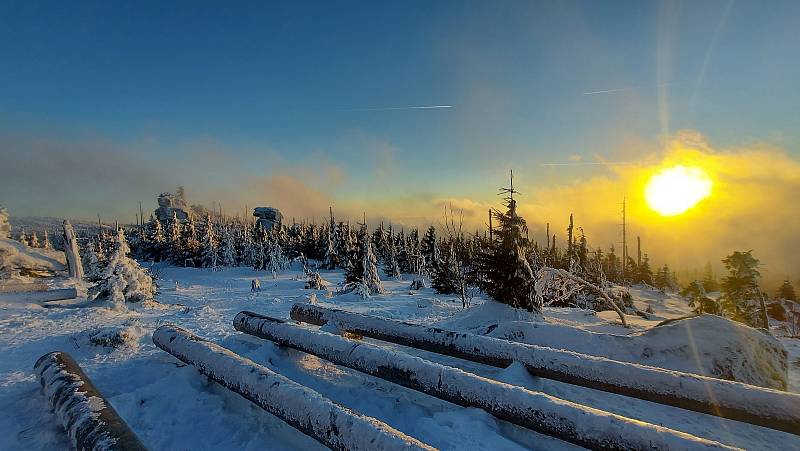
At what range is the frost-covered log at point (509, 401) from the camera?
2594 millimetres

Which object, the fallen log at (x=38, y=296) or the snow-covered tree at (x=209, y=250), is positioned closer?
the fallen log at (x=38, y=296)

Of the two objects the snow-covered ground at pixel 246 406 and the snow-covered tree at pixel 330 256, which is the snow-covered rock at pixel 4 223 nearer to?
the snow-covered ground at pixel 246 406

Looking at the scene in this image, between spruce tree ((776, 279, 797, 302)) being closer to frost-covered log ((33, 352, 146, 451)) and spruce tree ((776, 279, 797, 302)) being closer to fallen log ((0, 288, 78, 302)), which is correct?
frost-covered log ((33, 352, 146, 451))

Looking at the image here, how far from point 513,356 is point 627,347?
3159mm

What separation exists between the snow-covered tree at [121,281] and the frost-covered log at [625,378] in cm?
1522

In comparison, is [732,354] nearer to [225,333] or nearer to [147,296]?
[225,333]

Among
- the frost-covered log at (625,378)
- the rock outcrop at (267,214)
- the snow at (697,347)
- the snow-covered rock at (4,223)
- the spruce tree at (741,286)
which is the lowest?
the spruce tree at (741,286)

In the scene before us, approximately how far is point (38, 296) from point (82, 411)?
16793 millimetres

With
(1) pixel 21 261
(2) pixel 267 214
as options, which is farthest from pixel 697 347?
(2) pixel 267 214

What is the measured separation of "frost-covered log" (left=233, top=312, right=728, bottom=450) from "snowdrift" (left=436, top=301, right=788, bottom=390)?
372cm

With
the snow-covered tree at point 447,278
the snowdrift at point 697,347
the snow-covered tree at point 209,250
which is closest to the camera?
the snowdrift at point 697,347

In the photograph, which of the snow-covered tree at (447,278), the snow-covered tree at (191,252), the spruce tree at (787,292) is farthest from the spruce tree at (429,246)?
the spruce tree at (787,292)

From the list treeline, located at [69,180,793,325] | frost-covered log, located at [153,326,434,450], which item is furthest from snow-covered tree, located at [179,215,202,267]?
frost-covered log, located at [153,326,434,450]

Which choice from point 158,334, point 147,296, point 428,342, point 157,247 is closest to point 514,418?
point 428,342
